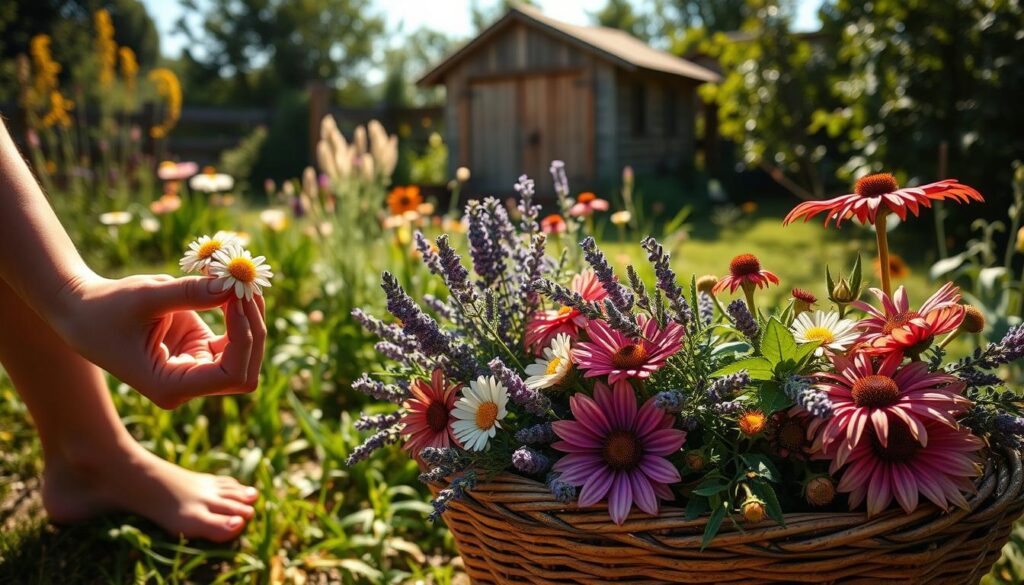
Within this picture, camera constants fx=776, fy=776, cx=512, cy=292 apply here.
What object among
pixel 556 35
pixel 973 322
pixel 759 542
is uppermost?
pixel 556 35

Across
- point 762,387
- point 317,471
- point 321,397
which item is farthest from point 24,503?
point 762,387

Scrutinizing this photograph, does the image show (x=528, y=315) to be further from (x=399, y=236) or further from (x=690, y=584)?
(x=399, y=236)

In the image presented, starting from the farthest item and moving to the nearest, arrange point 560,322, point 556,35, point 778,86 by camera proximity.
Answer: point 556,35 → point 778,86 → point 560,322

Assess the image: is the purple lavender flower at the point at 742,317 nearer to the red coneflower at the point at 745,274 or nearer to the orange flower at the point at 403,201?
the red coneflower at the point at 745,274

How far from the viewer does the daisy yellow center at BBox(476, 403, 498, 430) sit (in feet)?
3.11

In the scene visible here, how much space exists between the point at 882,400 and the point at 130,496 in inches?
55.9

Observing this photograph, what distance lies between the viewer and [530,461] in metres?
0.89

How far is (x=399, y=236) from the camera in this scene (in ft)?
9.13

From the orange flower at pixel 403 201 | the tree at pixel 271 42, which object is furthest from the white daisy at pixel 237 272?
the tree at pixel 271 42

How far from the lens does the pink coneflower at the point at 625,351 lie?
0.89 m

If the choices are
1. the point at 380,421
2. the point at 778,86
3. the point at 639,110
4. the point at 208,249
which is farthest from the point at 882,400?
the point at 639,110

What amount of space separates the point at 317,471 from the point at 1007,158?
16.1ft

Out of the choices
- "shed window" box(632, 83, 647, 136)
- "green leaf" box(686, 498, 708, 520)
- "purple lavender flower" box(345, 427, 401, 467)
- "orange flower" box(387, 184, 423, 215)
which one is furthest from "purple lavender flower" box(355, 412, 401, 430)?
"shed window" box(632, 83, 647, 136)

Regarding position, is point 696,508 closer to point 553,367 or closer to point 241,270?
point 553,367
